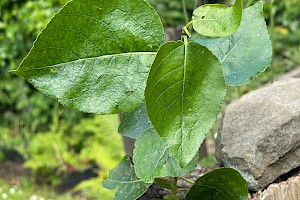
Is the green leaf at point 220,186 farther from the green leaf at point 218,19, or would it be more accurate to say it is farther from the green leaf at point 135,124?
the green leaf at point 218,19

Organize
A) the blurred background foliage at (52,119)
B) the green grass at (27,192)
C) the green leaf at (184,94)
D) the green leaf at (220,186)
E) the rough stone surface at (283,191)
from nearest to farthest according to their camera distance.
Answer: the green leaf at (184,94)
the green leaf at (220,186)
the rough stone surface at (283,191)
the green grass at (27,192)
the blurred background foliage at (52,119)

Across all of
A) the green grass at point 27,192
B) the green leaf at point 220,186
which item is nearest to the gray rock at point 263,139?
the green leaf at point 220,186

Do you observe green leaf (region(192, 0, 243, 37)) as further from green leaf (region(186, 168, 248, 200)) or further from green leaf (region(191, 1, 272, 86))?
green leaf (region(186, 168, 248, 200))

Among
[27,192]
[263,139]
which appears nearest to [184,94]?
[263,139]

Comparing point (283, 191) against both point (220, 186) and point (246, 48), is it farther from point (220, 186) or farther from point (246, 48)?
point (246, 48)

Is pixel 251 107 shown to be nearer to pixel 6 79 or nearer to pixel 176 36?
pixel 176 36
